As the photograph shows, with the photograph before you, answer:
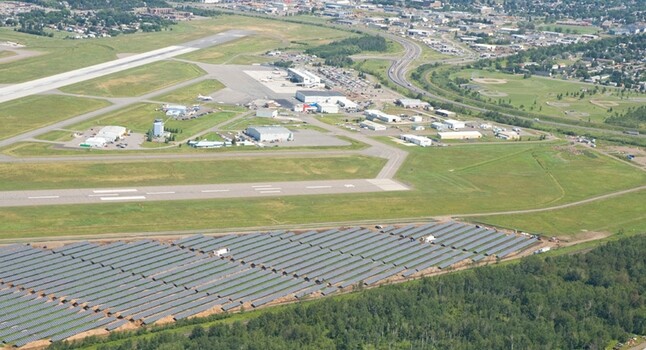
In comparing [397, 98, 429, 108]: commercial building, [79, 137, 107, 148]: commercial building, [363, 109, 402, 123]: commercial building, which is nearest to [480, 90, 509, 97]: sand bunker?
[397, 98, 429, 108]: commercial building

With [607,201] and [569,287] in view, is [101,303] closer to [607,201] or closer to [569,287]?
[569,287]

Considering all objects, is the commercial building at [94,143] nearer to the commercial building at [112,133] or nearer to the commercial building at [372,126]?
the commercial building at [112,133]

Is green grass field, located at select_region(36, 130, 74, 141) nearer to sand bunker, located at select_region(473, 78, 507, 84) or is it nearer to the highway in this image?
the highway

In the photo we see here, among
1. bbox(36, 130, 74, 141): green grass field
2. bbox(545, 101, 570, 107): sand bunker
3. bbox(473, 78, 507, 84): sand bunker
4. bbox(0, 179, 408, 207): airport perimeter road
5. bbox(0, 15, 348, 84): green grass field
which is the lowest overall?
bbox(0, 15, 348, 84): green grass field

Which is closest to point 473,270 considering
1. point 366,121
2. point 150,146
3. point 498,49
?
point 150,146

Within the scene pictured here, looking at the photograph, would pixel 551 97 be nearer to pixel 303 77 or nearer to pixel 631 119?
pixel 631 119

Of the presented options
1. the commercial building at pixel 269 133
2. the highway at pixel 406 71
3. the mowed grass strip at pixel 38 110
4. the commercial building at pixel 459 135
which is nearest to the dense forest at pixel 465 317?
the commercial building at pixel 269 133

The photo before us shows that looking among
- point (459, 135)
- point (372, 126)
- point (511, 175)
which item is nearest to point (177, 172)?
point (372, 126)
